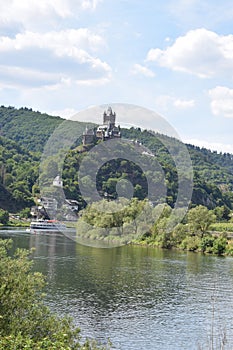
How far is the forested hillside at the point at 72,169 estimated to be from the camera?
170 feet

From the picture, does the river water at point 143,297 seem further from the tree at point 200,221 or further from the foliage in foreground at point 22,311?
the tree at point 200,221

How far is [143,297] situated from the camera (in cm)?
2342

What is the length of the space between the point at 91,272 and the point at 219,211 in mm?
47232

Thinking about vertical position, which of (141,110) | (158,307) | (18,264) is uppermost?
(141,110)

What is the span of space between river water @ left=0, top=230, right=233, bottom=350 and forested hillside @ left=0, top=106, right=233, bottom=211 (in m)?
7.56

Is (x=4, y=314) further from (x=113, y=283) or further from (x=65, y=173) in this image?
(x=65, y=173)

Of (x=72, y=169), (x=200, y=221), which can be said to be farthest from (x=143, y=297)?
(x=72, y=169)

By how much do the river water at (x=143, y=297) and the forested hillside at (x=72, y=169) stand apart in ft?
24.8

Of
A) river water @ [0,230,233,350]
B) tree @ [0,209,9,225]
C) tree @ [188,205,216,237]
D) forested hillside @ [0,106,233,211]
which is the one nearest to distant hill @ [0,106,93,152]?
forested hillside @ [0,106,233,211]

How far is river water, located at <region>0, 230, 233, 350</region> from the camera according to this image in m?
17.4

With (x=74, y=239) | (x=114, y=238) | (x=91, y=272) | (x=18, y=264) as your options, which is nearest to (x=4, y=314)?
(x=18, y=264)

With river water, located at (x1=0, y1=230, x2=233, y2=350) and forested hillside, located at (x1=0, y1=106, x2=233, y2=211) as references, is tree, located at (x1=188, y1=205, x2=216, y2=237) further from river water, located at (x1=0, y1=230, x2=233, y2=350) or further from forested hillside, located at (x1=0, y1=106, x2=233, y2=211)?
river water, located at (x1=0, y1=230, x2=233, y2=350)

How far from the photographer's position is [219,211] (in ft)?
243

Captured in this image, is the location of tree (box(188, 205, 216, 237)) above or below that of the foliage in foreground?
above
